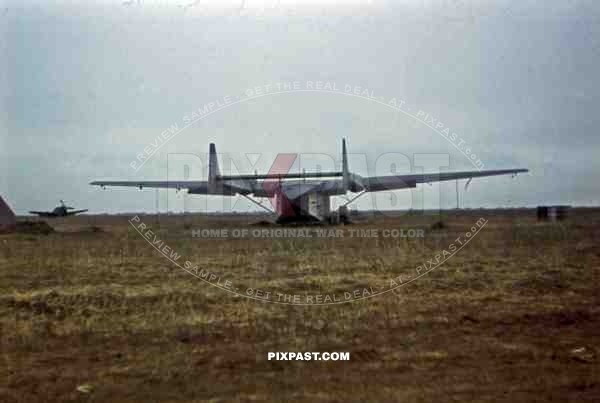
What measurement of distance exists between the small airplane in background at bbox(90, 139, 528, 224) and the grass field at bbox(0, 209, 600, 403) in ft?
49.6

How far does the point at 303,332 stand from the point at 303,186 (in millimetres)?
23994

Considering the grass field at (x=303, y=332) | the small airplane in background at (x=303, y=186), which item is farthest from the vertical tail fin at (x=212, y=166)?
the grass field at (x=303, y=332)

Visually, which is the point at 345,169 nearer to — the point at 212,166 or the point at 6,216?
the point at 212,166

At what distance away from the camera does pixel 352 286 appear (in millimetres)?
10398

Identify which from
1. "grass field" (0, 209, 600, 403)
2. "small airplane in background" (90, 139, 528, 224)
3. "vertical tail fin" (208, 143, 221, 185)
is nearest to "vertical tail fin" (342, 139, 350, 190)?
"small airplane in background" (90, 139, 528, 224)

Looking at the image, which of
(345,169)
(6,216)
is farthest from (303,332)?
(6,216)

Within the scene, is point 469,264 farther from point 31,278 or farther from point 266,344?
point 31,278

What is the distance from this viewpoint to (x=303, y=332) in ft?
23.2

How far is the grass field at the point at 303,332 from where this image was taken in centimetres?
504

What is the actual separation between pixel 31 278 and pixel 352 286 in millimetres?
6564

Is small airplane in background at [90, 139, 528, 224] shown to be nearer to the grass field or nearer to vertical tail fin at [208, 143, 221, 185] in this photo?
vertical tail fin at [208, 143, 221, 185]

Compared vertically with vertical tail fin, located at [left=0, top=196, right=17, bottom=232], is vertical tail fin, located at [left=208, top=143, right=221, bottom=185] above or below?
above

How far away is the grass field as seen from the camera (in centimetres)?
504

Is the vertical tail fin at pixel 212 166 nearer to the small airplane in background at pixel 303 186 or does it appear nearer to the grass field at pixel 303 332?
the small airplane in background at pixel 303 186
